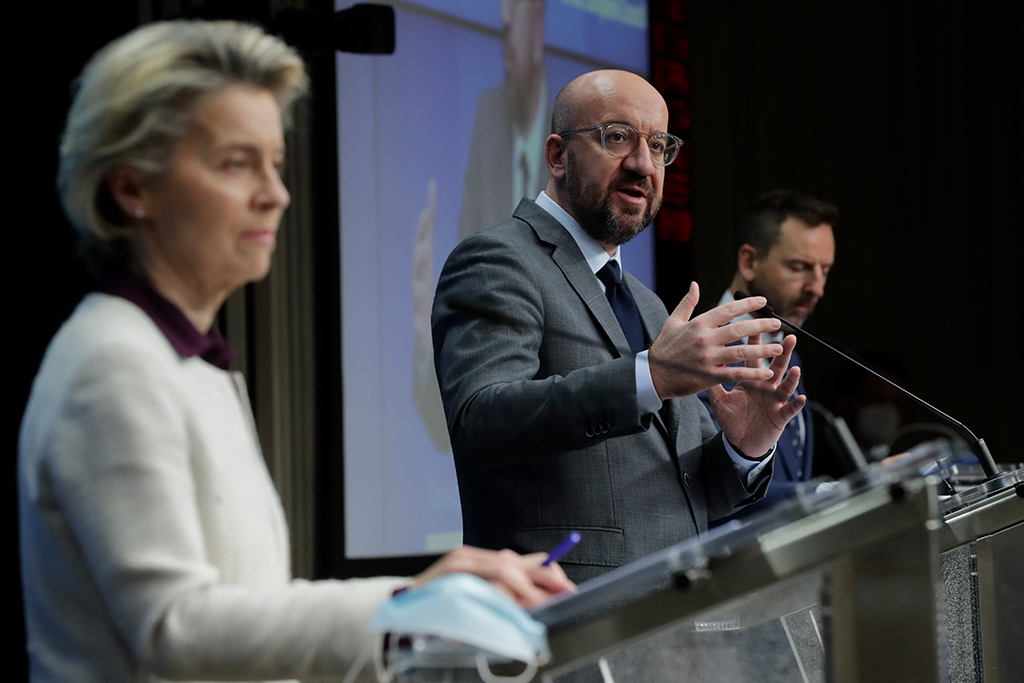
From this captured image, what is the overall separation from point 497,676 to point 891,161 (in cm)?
571

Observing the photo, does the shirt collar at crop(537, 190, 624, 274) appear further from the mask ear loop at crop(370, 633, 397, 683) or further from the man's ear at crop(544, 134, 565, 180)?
the mask ear loop at crop(370, 633, 397, 683)

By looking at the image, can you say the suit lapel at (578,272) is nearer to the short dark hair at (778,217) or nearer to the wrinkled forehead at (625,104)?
the wrinkled forehead at (625,104)

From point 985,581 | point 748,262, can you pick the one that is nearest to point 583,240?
→ point 985,581

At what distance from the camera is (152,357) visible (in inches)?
37.2

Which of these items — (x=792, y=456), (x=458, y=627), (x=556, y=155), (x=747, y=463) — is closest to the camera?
(x=458, y=627)

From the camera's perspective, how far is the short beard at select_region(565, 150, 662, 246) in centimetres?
202

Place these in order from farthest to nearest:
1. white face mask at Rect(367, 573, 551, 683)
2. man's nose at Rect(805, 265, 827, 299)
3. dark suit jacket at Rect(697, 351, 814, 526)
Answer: man's nose at Rect(805, 265, 827, 299), dark suit jacket at Rect(697, 351, 814, 526), white face mask at Rect(367, 573, 551, 683)

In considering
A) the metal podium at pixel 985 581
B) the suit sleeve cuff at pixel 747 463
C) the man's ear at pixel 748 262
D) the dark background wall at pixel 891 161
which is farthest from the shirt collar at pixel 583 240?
the dark background wall at pixel 891 161

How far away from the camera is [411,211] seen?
3586 millimetres

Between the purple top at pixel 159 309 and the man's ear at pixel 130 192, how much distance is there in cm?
6

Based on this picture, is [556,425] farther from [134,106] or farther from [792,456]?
[792,456]

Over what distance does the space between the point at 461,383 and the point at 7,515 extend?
2.78 feet

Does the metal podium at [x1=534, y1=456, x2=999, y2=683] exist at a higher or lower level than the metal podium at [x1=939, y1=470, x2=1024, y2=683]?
higher

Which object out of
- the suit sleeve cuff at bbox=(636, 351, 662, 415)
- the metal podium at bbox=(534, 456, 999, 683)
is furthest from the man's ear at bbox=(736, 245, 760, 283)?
the metal podium at bbox=(534, 456, 999, 683)
